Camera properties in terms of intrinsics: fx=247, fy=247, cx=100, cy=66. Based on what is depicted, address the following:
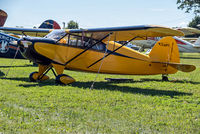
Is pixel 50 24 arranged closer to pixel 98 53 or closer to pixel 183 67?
pixel 98 53

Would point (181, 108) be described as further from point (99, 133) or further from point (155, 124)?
point (99, 133)

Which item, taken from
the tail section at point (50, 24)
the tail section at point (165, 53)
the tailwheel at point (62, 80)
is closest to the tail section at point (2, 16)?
the tail section at point (50, 24)

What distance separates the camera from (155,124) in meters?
4.27

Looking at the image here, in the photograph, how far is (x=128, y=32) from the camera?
8.77 metres

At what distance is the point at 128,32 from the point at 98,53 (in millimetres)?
1528

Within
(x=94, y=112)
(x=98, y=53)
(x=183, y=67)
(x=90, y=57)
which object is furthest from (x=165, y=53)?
(x=94, y=112)

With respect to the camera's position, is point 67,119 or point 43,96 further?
point 43,96

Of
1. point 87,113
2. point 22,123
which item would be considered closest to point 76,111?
point 87,113

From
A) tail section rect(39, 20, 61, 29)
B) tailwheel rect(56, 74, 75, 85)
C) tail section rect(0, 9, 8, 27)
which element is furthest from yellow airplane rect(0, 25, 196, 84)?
tail section rect(0, 9, 8, 27)

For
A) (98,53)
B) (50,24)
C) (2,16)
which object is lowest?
(98,53)

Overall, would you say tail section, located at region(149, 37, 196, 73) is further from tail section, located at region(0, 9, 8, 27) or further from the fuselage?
tail section, located at region(0, 9, 8, 27)

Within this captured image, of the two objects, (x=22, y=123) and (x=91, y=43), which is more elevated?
(x=91, y=43)

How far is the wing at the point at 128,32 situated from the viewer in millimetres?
7752

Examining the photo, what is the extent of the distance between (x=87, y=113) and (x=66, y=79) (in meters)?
3.76
